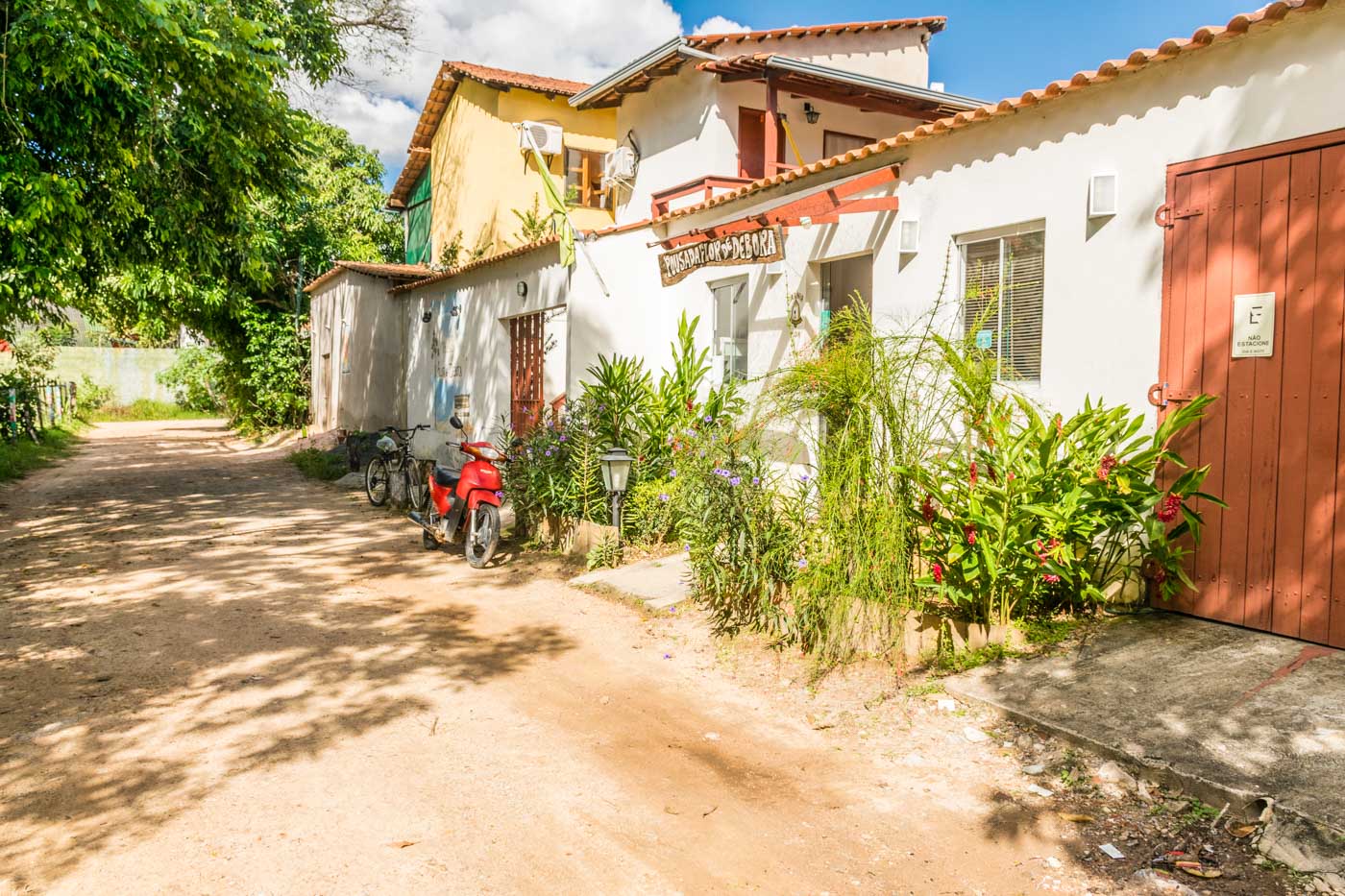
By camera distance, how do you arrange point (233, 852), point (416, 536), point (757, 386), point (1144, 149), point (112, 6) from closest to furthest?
point (233, 852) < point (1144, 149) < point (112, 6) < point (757, 386) < point (416, 536)

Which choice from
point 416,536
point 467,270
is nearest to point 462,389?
point 467,270

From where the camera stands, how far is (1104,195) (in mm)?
5570

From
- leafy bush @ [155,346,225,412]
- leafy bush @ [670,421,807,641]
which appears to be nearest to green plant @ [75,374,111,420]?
leafy bush @ [155,346,225,412]

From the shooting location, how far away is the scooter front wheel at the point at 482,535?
8.26 metres

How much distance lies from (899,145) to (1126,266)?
2.27 metres

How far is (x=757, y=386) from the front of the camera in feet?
29.1

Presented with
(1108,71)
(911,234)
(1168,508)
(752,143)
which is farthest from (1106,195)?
(752,143)

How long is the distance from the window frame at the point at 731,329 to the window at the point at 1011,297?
290 cm

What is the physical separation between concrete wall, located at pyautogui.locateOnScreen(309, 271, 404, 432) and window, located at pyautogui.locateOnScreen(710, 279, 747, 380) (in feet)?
31.6

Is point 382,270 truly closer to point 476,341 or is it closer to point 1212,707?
point 476,341

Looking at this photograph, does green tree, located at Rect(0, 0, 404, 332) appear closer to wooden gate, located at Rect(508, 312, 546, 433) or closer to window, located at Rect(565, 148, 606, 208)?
wooden gate, located at Rect(508, 312, 546, 433)

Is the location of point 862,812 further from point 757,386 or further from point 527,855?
point 757,386

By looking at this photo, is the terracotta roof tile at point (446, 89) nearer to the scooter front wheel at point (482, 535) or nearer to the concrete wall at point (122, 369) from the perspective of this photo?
the scooter front wheel at point (482, 535)

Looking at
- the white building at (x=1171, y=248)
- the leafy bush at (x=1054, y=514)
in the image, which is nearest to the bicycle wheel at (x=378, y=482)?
the white building at (x=1171, y=248)
